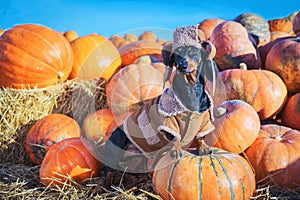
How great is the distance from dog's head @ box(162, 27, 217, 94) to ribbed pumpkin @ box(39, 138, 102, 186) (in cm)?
108

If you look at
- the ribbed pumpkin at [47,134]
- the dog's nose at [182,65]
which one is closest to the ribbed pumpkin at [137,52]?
the ribbed pumpkin at [47,134]

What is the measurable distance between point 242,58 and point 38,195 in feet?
8.34

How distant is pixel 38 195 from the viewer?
8.34ft

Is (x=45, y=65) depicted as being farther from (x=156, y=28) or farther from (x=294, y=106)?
(x=294, y=106)

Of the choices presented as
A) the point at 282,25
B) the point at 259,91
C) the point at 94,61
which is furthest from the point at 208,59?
the point at 282,25

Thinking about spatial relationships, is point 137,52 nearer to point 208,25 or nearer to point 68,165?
point 208,25

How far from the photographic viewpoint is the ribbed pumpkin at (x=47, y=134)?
3276 mm

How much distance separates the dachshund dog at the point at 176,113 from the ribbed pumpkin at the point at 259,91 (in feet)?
3.20

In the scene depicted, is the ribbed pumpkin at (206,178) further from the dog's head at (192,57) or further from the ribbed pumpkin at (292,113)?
the ribbed pumpkin at (292,113)

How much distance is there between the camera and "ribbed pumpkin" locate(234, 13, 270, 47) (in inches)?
194

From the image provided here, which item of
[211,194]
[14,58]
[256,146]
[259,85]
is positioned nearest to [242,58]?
[259,85]

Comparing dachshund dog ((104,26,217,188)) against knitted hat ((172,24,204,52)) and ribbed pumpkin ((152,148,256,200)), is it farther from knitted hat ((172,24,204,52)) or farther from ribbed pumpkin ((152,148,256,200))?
ribbed pumpkin ((152,148,256,200))

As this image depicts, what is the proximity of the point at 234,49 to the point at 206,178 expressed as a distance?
2.19 meters

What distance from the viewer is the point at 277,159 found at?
2504 mm
